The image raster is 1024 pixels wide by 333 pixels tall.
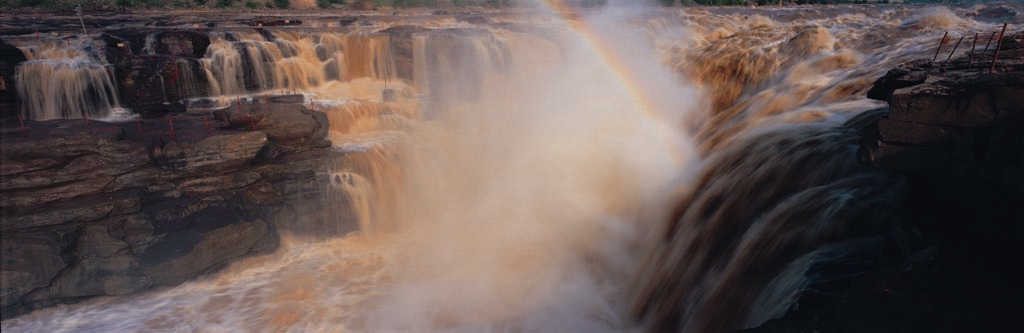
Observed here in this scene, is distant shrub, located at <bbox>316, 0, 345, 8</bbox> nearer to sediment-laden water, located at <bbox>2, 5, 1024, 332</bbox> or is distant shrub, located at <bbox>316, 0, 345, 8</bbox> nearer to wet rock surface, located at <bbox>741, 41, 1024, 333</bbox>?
sediment-laden water, located at <bbox>2, 5, 1024, 332</bbox>

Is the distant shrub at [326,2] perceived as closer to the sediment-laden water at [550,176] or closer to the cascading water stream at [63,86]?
the sediment-laden water at [550,176]

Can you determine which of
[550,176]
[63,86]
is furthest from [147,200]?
[550,176]

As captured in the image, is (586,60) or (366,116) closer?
(366,116)

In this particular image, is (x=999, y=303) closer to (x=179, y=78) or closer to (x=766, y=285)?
(x=766, y=285)

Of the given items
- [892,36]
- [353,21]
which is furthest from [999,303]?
[353,21]

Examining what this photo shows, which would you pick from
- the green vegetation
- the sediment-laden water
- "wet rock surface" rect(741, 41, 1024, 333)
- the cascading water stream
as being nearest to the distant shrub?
A: the green vegetation

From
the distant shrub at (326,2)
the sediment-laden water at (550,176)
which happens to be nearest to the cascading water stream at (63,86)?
the sediment-laden water at (550,176)

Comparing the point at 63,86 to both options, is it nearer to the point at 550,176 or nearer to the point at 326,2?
the point at 550,176
